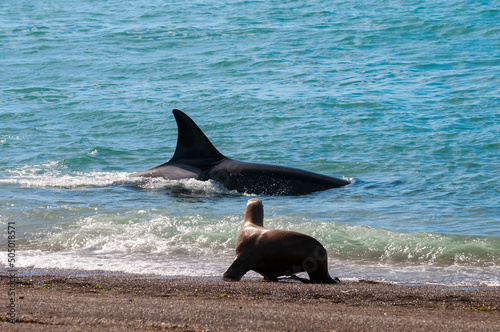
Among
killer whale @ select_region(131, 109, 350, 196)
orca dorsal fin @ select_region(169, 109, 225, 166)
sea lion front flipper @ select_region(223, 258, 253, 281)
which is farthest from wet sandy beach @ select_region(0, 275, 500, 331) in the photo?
orca dorsal fin @ select_region(169, 109, 225, 166)

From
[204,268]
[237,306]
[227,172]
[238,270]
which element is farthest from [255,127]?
[237,306]

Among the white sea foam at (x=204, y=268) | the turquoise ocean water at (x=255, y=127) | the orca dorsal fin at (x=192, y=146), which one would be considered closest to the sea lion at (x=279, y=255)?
the white sea foam at (x=204, y=268)

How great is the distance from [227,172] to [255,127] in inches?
253

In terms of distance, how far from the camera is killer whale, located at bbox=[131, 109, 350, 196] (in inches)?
469

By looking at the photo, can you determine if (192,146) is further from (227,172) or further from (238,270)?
(238,270)

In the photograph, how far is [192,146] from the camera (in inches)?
488

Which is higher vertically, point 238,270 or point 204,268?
point 238,270

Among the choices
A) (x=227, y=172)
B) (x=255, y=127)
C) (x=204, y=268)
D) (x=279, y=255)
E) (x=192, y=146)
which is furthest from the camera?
(x=255, y=127)

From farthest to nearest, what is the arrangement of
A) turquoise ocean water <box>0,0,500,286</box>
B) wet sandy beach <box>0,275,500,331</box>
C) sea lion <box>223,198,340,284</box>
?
1. turquoise ocean water <box>0,0,500,286</box>
2. sea lion <box>223,198,340,284</box>
3. wet sandy beach <box>0,275,500,331</box>

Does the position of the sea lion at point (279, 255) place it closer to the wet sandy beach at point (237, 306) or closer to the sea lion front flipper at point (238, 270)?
the sea lion front flipper at point (238, 270)

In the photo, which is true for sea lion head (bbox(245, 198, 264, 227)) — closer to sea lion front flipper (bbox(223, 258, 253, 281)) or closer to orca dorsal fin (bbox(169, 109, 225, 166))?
sea lion front flipper (bbox(223, 258, 253, 281))

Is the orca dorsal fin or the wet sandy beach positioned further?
the orca dorsal fin

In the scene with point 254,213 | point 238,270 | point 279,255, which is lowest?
point 238,270

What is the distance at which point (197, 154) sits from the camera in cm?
1250
